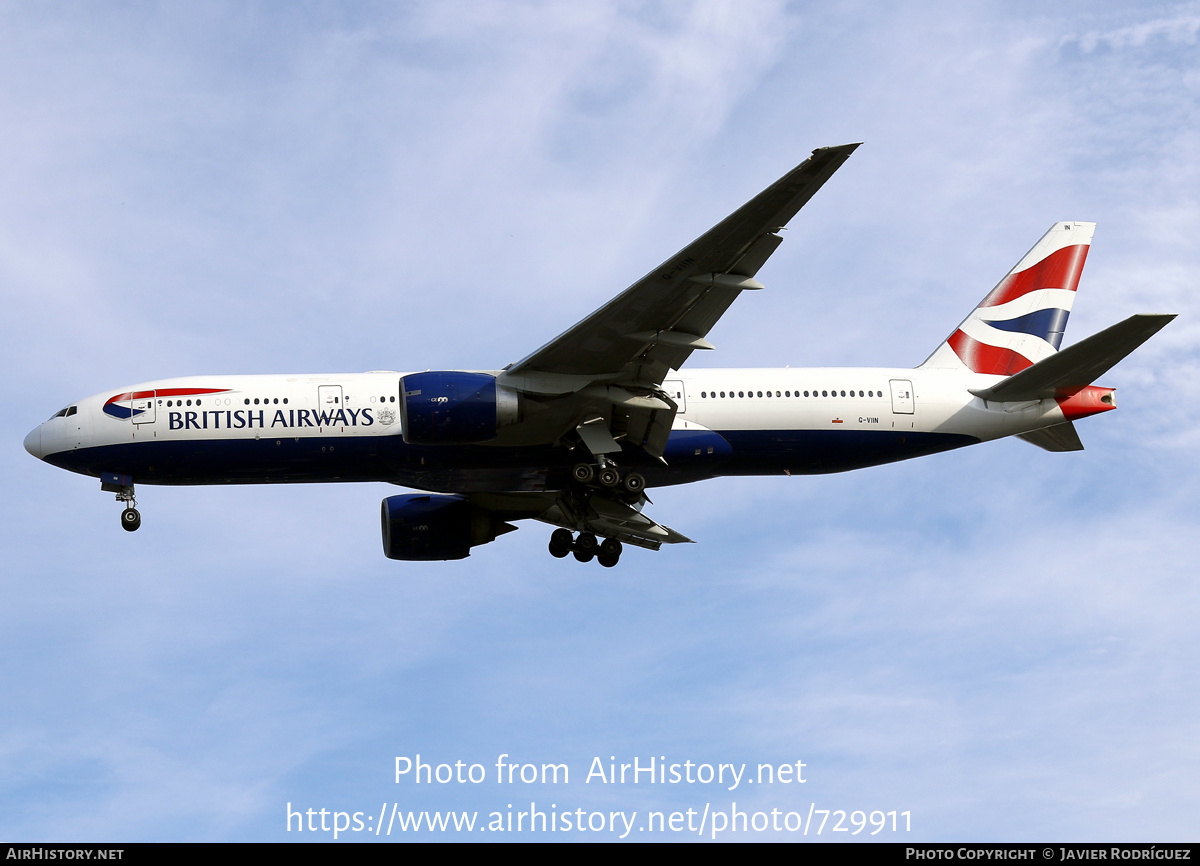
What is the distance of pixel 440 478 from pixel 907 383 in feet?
35.4

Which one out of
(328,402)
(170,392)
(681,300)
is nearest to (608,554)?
(328,402)

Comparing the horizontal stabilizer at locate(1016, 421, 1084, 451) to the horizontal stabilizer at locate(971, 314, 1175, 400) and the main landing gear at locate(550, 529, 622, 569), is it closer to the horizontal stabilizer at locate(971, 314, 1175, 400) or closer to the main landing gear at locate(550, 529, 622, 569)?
the horizontal stabilizer at locate(971, 314, 1175, 400)

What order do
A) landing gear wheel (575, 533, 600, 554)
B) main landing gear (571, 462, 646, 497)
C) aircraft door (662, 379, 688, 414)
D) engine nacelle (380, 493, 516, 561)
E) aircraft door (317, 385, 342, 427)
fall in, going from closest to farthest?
main landing gear (571, 462, 646, 497)
aircraft door (317, 385, 342, 427)
aircraft door (662, 379, 688, 414)
landing gear wheel (575, 533, 600, 554)
engine nacelle (380, 493, 516, 561)

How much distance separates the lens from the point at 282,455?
27125 millimetres

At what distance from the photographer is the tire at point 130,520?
28.2 meters

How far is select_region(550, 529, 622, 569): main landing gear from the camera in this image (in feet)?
99.6

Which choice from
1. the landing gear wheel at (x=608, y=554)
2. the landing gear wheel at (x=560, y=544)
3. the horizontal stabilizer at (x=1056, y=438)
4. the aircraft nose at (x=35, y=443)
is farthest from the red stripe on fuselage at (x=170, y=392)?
the horizontal stabilizer at (x=1056, y=438)

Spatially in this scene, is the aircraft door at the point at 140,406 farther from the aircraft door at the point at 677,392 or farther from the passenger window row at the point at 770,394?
the passenger window row at the point at 770,394

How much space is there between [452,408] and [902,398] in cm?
1050

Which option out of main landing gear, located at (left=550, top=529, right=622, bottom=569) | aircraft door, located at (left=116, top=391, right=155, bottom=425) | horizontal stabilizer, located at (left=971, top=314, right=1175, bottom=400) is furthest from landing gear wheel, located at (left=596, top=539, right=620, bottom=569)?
aircraft door, located at (left=116, top=391, right=155, bottom=425)

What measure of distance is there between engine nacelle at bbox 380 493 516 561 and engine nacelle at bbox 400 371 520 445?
6.36 m

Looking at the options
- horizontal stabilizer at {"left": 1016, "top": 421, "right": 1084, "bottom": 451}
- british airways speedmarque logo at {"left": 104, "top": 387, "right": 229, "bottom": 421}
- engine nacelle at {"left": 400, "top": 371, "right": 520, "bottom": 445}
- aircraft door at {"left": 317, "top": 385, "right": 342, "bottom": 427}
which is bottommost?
engine nacelle at {"left": 400, "top": 371, "right": 520, "bottom": 445}
